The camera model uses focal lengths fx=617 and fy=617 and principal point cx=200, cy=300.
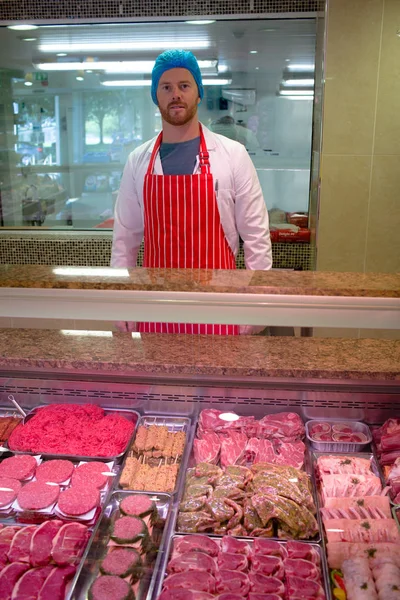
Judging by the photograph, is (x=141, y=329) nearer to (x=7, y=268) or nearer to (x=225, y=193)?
(x=7, y=268)

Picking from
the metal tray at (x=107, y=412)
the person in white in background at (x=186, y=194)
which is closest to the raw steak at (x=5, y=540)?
the metal tray at (x=107, y=412)

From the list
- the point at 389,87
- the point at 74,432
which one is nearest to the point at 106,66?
the point at 389,87

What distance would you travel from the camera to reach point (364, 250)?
15.6ft

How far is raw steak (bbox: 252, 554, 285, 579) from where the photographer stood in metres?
1.57

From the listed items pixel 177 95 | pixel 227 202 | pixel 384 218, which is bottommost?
pixel 384 218

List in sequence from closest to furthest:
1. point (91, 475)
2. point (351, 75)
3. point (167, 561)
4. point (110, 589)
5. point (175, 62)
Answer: point (110, 589) → point (167, 561) → point (91, 475) → point (175, 62) → point (351, 75)

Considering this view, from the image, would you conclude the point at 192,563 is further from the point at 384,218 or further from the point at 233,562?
the point at 384,218

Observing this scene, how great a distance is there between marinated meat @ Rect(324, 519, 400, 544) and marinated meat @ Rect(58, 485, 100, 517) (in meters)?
0.67

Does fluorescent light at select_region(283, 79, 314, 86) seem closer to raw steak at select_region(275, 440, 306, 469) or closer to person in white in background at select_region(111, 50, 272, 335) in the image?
person in white in background at select_region(111, 50, 272, 335)

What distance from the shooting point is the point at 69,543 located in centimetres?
166

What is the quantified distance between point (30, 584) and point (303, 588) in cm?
68

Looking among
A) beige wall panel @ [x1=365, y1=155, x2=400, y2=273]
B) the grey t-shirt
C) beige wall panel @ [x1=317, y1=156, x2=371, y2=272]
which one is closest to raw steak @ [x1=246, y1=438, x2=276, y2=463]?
the grey t-shirt

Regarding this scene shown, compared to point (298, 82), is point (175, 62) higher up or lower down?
lower down

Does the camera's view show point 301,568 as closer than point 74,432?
Yes
